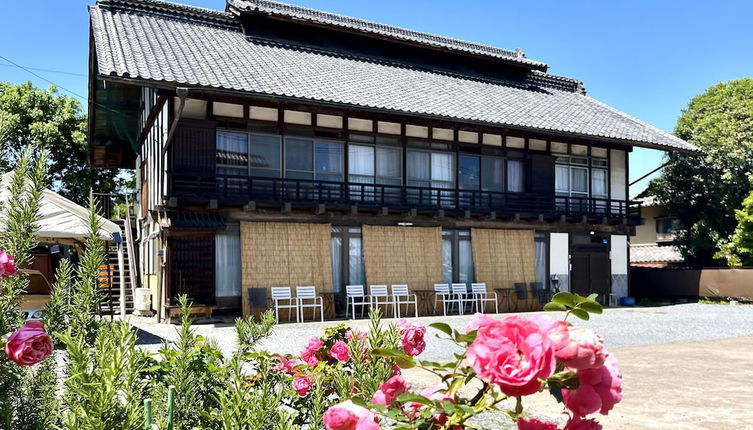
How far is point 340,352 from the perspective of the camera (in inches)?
90.8

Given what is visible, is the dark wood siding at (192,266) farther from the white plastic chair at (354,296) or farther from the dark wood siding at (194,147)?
the white plastic chair at (354,296)

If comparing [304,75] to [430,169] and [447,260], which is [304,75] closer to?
[430,169]

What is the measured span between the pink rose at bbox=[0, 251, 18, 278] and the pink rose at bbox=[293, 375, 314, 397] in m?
0.97

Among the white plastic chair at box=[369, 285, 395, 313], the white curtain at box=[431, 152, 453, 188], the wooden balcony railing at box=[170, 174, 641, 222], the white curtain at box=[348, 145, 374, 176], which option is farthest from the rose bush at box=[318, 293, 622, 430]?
the white curtain at box=[431, 152, 453, 188]

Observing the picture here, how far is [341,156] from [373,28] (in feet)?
22.5

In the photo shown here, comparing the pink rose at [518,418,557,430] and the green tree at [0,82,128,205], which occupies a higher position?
the green tree at [0,82,128,205]

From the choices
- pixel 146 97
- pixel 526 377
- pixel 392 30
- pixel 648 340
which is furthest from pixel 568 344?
pixel 392 30

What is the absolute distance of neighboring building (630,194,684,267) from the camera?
1110 inches

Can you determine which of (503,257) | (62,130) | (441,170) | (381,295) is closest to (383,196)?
(441,170)

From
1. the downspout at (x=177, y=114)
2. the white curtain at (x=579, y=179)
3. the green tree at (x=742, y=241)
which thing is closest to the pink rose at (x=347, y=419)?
the downspout at (x=177, y=114)

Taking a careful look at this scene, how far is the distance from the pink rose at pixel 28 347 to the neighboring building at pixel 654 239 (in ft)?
94.2

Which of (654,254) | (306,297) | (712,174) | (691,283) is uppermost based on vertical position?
(712,174)

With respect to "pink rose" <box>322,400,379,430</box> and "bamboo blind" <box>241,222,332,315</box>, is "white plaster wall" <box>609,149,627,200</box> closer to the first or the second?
"bamboo blind" <box>241,222,332,315</box>

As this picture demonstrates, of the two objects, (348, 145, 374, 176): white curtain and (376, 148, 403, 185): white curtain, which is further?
(376, 148, 403, 185): white curtain
